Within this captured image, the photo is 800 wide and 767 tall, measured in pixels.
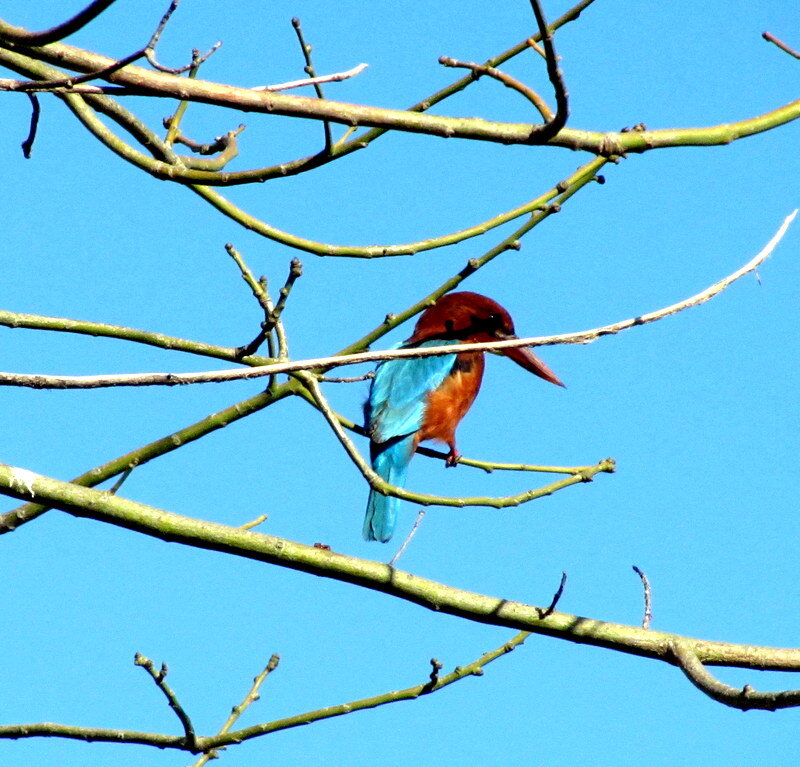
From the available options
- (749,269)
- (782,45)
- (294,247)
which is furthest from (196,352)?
(782,45)

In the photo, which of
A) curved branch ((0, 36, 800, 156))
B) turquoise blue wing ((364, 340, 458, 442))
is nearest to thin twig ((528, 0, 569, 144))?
curved branch ((0, 36, 800, 156))

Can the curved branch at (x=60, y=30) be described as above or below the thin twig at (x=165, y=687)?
above

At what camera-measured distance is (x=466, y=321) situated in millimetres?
5535

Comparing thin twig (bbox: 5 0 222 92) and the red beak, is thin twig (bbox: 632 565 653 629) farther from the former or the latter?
the red beak

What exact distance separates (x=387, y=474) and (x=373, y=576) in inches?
112

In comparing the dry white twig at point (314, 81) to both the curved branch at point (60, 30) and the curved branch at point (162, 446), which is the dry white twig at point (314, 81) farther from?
the curved branch at point (162, 446)

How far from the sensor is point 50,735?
2.41 meters

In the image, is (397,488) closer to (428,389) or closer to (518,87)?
(518,87)

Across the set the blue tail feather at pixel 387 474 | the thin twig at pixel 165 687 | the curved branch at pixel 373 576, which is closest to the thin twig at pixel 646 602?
the curved branch at pixel 373 576

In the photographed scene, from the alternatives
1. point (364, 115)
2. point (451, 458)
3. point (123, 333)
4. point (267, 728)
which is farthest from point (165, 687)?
point (451, 458)

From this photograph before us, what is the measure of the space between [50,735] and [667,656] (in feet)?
4.20

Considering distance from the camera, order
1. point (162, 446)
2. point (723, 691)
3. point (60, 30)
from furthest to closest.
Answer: point (162, 446), point (723, 691), point (60, 30)

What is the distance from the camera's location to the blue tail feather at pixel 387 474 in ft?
15.8

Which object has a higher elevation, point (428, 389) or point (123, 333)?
point (428, 389)
